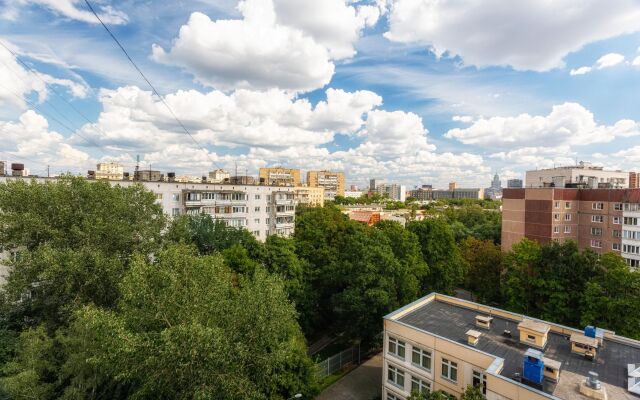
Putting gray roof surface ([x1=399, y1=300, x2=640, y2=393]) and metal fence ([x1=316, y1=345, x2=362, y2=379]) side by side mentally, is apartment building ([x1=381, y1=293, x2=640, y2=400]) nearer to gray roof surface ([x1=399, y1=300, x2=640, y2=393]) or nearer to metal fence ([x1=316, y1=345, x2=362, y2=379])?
gray roof surface ([x1=399, y1=300, x2=640, y2=393])

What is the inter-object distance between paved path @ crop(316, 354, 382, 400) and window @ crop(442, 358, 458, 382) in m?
7.01

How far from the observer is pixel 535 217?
41.5 meters

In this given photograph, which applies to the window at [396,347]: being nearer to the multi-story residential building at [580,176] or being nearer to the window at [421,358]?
the window at [421,358]

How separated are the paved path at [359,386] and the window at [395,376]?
10.4 feet

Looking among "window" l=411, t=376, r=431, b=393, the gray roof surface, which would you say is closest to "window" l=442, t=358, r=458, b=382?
the gray roof surface

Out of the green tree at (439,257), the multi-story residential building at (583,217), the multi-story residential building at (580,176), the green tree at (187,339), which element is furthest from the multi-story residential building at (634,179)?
the green tree at (187,339)

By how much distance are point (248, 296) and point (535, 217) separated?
42.3 metres

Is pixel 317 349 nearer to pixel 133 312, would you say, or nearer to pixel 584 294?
pixel 133 312

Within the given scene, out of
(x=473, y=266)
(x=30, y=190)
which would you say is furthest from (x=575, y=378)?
(x=30, y=190)

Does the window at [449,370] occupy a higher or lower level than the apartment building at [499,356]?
lower

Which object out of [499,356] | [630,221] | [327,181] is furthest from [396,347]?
[327,181]

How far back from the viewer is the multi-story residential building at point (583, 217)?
3684cm

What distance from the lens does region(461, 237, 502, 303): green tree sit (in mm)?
35812

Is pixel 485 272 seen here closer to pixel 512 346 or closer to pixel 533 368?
pixel 512 346
